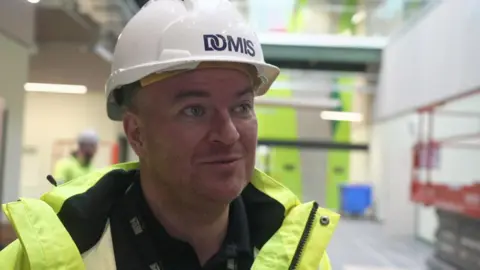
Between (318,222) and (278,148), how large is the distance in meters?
14.4

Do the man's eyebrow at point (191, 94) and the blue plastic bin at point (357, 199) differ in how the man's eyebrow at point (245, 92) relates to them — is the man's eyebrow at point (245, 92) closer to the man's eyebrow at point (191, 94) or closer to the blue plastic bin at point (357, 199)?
the man's eyebrow at point (191, 94)

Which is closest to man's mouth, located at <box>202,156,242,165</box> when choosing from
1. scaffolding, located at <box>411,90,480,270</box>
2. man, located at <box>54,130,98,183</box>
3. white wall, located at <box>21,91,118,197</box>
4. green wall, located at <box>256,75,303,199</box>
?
scaffolding, located at <box>411,90,480,270</box>

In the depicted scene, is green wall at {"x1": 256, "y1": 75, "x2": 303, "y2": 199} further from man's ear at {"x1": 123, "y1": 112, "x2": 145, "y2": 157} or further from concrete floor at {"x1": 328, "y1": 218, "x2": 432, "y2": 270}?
man's ear at {"x1": 123, "y1": 112, "x2": 145, "y2": 157}

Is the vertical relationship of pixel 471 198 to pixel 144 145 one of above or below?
below

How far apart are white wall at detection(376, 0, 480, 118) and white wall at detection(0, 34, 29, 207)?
5196 millimetres

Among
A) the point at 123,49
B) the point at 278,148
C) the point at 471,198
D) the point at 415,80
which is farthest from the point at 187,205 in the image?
the point at 278,148

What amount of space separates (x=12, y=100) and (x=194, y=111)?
17.2 ft

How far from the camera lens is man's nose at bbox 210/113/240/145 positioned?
1120 mm

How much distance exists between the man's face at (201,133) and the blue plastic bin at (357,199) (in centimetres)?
1461

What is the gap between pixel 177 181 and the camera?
1.15 metres

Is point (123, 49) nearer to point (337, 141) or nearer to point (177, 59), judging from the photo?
point (177, 59)

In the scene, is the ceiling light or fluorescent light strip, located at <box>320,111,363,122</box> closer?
the ceiling light

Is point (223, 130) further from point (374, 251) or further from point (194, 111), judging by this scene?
point (374, 251)

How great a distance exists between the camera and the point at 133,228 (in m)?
1.22
